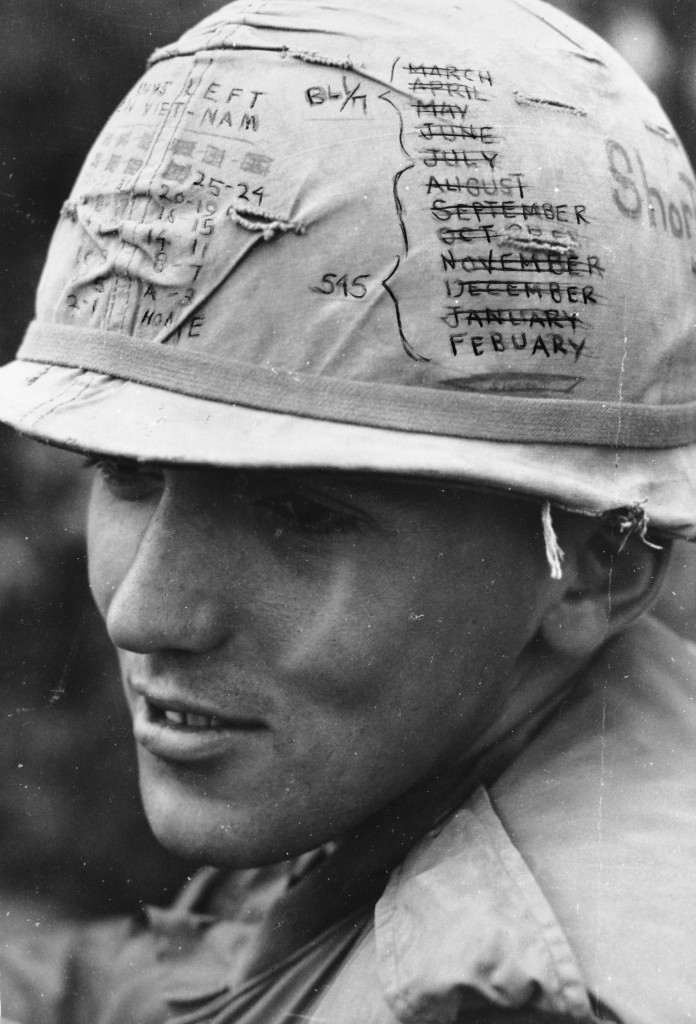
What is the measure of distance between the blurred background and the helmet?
1.02 metres

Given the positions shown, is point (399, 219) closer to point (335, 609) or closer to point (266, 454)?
point (266, 454)

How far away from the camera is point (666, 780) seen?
1.61 meters

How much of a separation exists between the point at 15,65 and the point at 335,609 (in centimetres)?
158

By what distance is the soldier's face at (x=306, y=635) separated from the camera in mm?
1503

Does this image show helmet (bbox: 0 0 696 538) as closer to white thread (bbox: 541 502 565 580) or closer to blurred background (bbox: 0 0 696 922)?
white thread (bbox: 541 502 565 580)

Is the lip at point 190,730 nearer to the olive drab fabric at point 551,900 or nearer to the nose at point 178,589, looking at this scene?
the nose at point 178,589

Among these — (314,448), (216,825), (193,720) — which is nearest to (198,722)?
(193,720)

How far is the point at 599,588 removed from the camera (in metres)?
1.68

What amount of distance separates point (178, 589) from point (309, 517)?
17 centimetres

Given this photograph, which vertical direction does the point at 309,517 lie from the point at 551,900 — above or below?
above

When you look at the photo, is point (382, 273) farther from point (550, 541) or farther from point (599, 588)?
point (599, 588)

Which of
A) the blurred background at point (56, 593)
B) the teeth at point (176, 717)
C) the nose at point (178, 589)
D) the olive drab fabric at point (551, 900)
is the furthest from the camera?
the blurred background at point (56, 593)

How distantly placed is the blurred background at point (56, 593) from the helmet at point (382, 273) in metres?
1.02

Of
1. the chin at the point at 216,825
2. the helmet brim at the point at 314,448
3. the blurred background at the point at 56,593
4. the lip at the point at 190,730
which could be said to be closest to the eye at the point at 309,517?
the helmet brim at the point at 314,448
